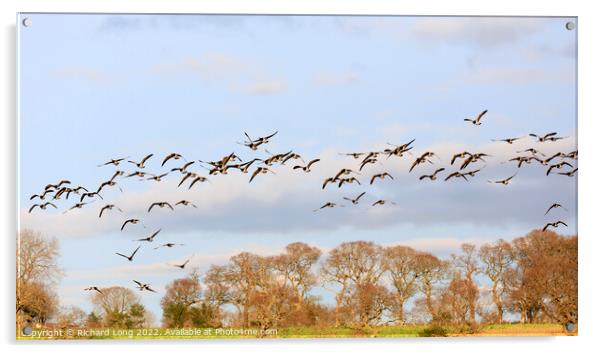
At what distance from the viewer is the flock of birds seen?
7355mm

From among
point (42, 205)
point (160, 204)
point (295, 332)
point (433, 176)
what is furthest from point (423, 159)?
point (42, 205)

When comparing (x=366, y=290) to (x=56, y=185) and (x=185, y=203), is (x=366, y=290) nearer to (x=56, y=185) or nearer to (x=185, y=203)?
(x=185, y=203)

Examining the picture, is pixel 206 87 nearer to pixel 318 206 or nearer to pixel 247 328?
pixel 318 206

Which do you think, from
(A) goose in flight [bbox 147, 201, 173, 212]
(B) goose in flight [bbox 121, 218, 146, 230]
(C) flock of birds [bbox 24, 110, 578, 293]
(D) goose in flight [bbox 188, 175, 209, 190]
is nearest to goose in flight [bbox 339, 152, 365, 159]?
(C) flock of birds [bbox 24, 110, 578, 293]

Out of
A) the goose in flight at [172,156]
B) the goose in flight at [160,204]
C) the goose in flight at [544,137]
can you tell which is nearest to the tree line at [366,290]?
the goose in flight at [160,204]

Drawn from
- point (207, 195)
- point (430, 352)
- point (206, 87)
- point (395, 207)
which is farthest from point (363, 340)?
point (206, 87)

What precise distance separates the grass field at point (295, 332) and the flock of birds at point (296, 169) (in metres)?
0.32

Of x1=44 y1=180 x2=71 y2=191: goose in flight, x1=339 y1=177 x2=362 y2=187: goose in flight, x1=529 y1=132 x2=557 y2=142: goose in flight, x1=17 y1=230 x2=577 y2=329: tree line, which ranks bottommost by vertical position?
x1=17 y1=230 x2=577 y2=329: tree line

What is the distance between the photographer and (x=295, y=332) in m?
7.45

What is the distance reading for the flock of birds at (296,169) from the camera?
736cm

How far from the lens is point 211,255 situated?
290 inches

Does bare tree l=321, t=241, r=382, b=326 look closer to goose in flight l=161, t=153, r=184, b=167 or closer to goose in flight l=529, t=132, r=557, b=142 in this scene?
goose in flight l=161, t=153, r=184, b=167

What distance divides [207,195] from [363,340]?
1.47 metres

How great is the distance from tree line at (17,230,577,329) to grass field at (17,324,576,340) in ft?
0.15
